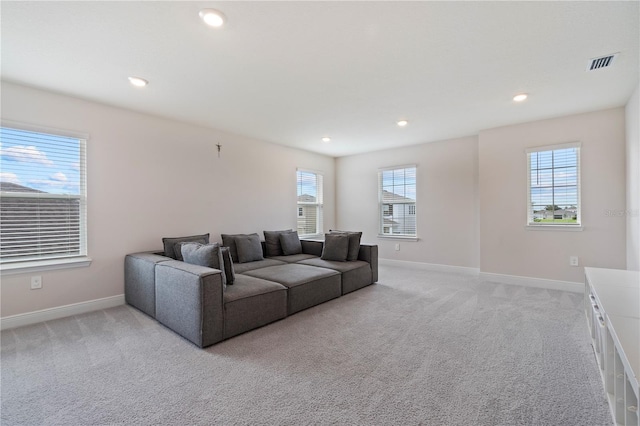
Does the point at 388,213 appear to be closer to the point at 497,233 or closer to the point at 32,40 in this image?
the point at 497,233

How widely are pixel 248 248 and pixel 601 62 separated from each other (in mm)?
4391

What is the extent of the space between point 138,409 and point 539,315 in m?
3.69

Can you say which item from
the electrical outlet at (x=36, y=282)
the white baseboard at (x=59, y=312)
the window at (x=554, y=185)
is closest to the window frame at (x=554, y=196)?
the window at (x=554, y=185)

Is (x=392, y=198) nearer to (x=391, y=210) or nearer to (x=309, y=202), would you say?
(x=391, y=210)

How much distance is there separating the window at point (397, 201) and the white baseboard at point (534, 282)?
60.6 inches

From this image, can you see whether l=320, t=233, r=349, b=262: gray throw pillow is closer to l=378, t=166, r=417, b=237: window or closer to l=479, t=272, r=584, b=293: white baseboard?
l=378, t=166, r=417, b=237: window

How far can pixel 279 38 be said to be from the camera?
2.24m

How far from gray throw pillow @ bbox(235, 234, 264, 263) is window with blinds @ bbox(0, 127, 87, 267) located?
1.81 m

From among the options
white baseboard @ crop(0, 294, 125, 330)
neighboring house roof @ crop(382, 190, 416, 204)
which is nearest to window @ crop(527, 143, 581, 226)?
neighboring house roof @ crop(382, 190, 416, 204)

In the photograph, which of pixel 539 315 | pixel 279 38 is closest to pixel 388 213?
pixel 539 315

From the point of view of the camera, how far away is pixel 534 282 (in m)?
4.38

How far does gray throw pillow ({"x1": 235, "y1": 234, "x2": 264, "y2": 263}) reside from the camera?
441 centimetres

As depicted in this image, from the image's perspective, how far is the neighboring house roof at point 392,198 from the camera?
6008 millimetres

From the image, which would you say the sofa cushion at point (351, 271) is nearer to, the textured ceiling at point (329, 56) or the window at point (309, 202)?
the window at point (309, 202)
